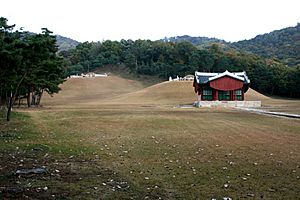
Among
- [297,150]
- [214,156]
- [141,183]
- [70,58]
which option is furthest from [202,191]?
[70,58]

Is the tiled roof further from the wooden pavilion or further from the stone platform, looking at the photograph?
the stone platform

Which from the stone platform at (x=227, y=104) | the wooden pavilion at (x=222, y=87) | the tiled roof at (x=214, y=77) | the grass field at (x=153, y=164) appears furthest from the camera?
the wooden pavilion at (x=222, y=87)

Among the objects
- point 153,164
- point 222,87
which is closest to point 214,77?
point 222,87

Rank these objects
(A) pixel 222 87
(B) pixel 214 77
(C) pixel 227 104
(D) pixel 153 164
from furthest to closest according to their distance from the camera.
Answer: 1. (A) pixel 222 87
2. (B) pixel 214 77
3. (C) pixel 227 104
4. (D) pixel 153 164

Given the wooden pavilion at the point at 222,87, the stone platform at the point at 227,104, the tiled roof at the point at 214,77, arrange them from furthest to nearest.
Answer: the wooden pavilion at the point at 222,87, the tiled roof at the point at 214,77, the stone platform at the point at 227,104

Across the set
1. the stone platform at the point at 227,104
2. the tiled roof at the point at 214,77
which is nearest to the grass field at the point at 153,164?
the stone platform at the point at 227,104

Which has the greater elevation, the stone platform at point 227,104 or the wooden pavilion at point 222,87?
the wooden pavilion at point 222,87

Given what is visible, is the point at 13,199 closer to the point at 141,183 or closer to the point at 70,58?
the point at 141,183

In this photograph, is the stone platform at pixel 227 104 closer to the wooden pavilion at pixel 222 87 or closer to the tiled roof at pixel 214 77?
the wooden pavilion at pixel 222 87

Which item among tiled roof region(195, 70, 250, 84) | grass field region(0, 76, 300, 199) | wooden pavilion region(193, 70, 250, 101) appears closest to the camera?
grass field region(0, 76, 300, 199)

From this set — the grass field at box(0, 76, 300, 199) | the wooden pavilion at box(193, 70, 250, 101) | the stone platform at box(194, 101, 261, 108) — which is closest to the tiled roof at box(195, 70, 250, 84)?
the wooden pavilion at box(193, 70, 250, 101)

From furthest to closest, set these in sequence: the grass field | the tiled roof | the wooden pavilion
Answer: the wooden pavilion → the tiled roof → the grass field

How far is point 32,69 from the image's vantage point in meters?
31.5

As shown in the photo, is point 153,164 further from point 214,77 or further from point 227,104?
point 214,77
